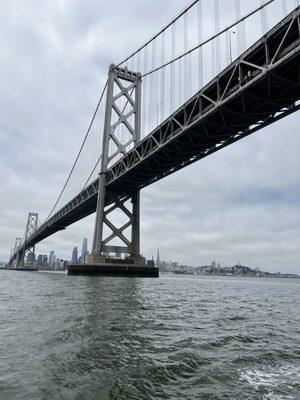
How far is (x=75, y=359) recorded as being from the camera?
14.9 feet

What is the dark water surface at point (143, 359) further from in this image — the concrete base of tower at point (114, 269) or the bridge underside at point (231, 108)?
the concrete base of tower at point (114, 269)

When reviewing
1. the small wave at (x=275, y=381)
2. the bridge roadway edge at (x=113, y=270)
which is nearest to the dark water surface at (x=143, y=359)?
the small wave at (x=275, y=381)

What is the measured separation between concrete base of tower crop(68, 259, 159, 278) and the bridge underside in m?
8.27

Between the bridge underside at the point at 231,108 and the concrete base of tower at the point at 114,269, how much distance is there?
8.27 m

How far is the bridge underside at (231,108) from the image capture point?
1633cm

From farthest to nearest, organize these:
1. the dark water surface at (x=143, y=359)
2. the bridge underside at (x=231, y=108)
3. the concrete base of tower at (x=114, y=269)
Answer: the concrete base of tower at (x=114, y=269)
the bridge underside at (x=231, y=108)
the dark water surface at (x=143, y=359)

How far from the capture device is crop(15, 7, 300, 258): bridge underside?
1633 cm

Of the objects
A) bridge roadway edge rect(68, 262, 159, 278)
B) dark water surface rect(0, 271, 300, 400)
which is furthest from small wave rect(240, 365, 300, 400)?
bridge roadway edge rect(68, 262, 159, 278)

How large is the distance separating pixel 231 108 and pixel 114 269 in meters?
18.5

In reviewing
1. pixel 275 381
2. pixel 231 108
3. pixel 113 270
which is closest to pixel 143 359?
pixel 275 381

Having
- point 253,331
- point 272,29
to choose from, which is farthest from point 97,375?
point 272,29

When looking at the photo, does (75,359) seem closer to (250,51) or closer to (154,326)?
(154,326)

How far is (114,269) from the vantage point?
3272 cm

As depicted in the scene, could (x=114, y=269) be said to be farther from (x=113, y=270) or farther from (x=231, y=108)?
(x=231, y=108)
